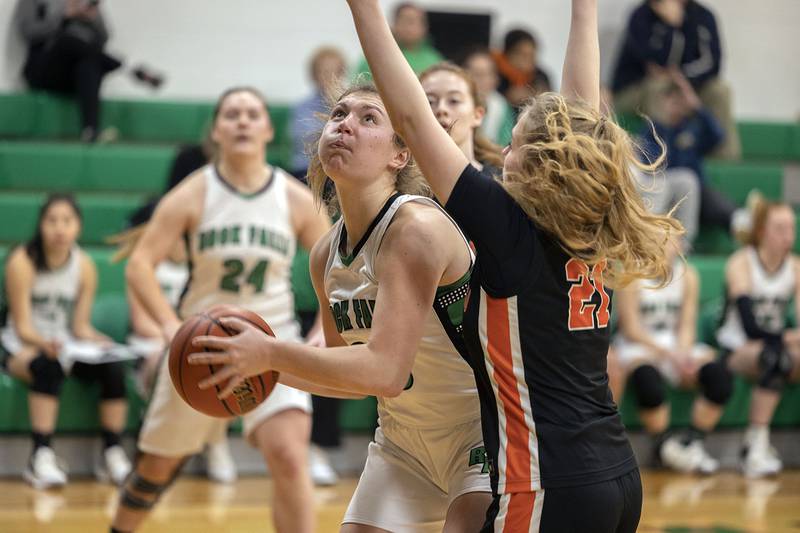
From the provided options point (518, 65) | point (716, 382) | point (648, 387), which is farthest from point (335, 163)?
point (518, 65)

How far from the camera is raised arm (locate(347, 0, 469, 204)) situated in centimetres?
230

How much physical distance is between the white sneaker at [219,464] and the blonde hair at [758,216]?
3.56 meters

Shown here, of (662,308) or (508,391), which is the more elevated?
(508,391)

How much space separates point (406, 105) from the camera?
2.30m

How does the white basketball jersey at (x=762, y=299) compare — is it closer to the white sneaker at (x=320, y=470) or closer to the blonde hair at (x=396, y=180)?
the white sneaker at (x=320, y=470)

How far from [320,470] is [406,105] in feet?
14.1

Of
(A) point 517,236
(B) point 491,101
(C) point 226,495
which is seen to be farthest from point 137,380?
(A) point 517,236

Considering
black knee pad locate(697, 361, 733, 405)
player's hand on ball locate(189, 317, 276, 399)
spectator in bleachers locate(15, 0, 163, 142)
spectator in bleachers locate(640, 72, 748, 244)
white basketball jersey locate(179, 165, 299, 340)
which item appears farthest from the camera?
spectator in bleachers locate(640, 72, 748, 244)

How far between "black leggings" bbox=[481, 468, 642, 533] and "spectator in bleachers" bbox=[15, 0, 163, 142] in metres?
6.51

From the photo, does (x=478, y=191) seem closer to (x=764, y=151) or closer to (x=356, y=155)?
(x=356, y=155)

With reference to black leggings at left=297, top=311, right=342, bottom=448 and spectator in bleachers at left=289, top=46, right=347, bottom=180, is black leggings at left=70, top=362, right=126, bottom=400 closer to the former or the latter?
black leggings at left=297, top=311, right=342, bottom=448

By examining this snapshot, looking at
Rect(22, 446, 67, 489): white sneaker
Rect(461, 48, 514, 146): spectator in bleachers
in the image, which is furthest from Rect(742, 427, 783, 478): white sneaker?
Rect(22, 446, 67, 489): white sneaker

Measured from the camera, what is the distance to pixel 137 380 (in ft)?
21.1

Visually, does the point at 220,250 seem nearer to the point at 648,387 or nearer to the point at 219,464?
the point at 219,464
